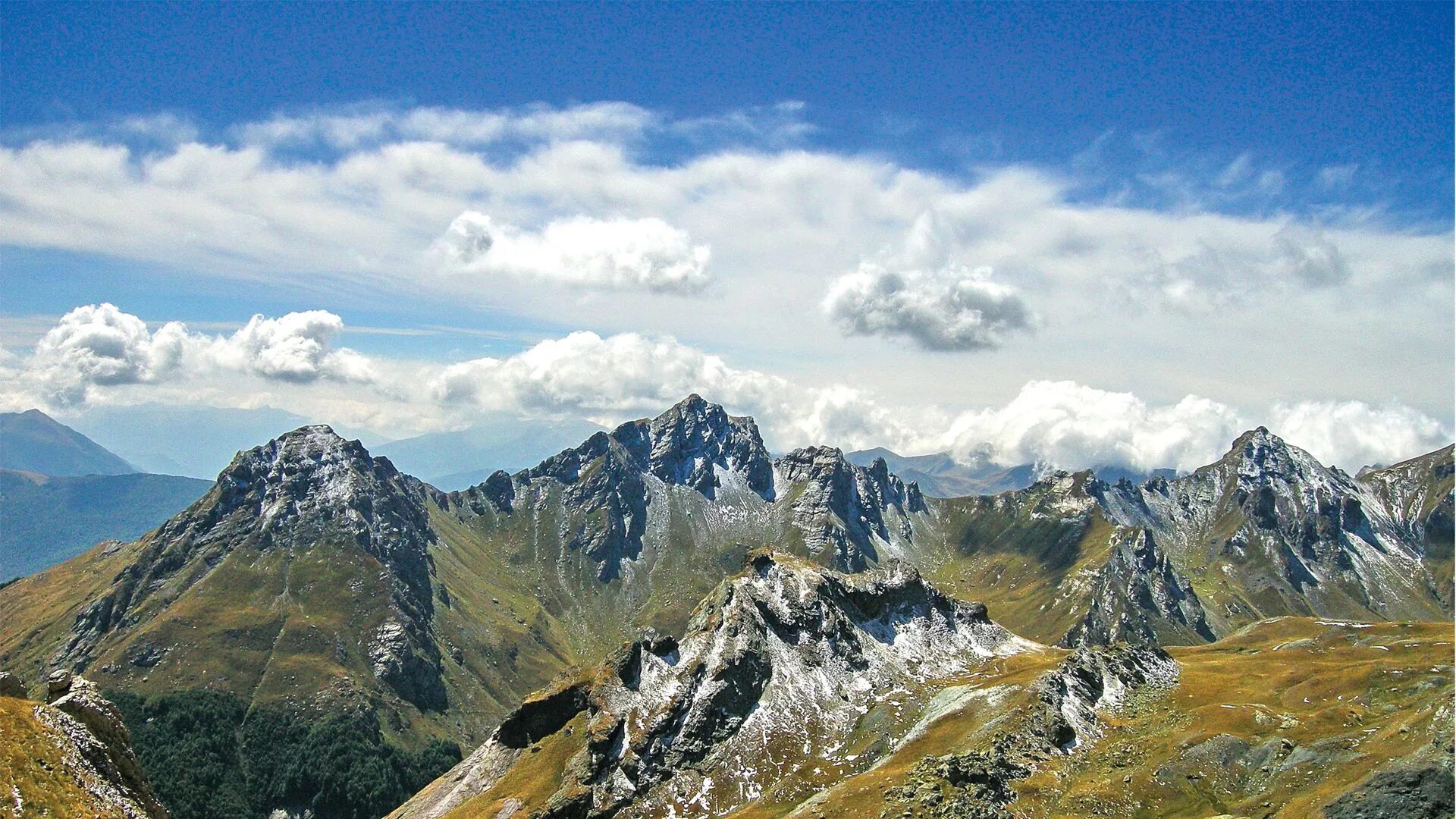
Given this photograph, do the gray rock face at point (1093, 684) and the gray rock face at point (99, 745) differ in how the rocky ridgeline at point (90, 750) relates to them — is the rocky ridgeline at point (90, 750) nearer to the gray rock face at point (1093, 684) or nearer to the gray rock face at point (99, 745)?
the gray rock face at point (99, 745)

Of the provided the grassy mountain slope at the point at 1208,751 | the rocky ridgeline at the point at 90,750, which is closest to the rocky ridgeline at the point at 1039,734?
the grassy mountain slope at the point at 1208,751

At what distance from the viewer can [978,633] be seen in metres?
200

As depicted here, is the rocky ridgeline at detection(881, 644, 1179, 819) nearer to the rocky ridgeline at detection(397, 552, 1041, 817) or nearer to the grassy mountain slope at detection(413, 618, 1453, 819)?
the grassy mountain slope at detection(413, 618, 1453, 819)

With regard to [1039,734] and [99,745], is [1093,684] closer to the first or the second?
[1039,734]

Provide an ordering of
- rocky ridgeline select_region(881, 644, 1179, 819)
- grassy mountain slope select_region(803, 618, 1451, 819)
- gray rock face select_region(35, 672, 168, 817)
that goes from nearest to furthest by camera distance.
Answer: gray rock face select_region(35, 672, 168, 817), grassy mountain slope select_region(803, 618, 1451, 819), rocky ridgeline select_region(881, 644, 1179, 819)

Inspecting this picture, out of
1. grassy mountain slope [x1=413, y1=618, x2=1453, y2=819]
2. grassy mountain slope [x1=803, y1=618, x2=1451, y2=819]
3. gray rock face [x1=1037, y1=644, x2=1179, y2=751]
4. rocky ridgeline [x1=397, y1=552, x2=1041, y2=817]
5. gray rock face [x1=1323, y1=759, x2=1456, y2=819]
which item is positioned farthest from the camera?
rocky ridgeline [x1=397, y1=552, x2=1041, y2=817]

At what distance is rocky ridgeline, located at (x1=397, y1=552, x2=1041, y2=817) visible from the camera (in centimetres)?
13312

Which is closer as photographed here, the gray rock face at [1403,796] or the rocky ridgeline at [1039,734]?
the gray rock face at [1403,796]

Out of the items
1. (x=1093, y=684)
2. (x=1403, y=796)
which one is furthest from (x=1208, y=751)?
(x=1093, y=684)

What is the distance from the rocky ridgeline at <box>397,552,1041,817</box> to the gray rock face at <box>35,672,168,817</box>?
8424 centimetres

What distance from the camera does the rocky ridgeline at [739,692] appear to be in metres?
133

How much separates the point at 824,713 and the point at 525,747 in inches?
2479

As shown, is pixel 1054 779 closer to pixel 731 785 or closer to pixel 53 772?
pixel 731 785

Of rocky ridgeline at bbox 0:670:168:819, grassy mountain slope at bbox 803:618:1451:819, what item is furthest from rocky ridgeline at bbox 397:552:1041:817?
rocky ridgeline at bbox 0:670:168:819
